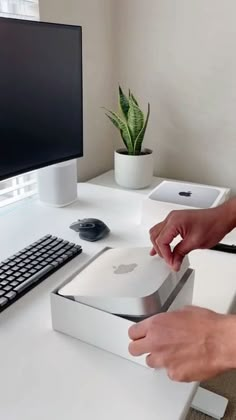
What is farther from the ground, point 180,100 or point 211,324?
point 180,100

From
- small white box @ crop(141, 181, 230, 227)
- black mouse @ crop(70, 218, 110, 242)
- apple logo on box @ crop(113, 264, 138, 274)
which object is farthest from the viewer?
small white box @ crop(141, 181, 230, 227)

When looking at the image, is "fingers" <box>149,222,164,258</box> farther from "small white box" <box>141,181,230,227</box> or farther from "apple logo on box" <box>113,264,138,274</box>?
"small white box" <box>141,181,230,227</box>

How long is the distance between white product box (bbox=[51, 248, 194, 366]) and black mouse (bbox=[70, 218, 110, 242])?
1.12 ft

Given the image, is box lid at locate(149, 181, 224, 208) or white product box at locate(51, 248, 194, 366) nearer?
white product box at locate(51, 248, 194, 366)

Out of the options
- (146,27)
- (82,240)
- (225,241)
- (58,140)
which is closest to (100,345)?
(82,240)

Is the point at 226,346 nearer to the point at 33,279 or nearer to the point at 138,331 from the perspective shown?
the point at 138,331

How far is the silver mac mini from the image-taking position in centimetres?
63

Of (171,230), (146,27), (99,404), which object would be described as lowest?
(99,404)

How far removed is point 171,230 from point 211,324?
0.30m

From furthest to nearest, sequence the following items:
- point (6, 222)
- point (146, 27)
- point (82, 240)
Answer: point (146, 27), point (6, 222), point (82, 240)

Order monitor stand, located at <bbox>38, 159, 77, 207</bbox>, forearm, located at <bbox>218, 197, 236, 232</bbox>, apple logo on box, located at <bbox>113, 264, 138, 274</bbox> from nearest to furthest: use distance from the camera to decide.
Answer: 1. apple logo on box, located at <bbox>113, 264, 138, 274</bbox>
2. forearm, located at <bbox>218, 197, 236, 232</bbox>
3. monitor stand, located at <bbox>38, 159, 77, 207</bbox>

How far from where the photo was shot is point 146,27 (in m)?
1.71

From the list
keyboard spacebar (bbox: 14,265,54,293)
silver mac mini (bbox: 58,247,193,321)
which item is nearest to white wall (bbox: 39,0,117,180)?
keyboard spacebar (bbox: 14,265,54,293)

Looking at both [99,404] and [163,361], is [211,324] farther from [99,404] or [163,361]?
[99,404]
